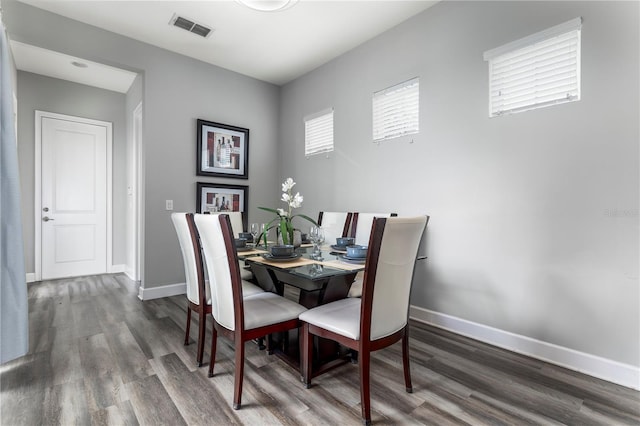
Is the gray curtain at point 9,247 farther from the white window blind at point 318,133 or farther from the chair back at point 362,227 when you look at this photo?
the white window blind at point 318,133

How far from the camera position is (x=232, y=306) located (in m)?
1.67

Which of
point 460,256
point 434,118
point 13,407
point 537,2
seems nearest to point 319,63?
point 434,118

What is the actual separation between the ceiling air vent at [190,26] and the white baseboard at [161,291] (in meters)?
2.89

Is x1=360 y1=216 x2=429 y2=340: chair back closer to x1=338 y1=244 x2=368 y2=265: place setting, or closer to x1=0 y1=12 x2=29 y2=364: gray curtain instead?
x1=338 y1=244 x2=368 y2=265: place setting

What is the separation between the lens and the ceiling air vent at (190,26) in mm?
3047

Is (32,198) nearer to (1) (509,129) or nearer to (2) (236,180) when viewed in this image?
(2) (236,180)

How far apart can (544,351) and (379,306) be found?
1509 mm

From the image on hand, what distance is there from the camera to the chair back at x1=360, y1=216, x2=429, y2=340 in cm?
146

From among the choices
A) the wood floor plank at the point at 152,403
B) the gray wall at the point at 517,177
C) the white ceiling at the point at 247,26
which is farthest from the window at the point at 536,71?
the wood floor plank at the point at 152,403

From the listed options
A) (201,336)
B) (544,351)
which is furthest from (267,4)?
(544,351)

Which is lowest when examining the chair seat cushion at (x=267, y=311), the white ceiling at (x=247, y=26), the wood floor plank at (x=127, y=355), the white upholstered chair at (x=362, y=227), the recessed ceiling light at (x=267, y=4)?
the wood floor plank at (x=127, y=355)

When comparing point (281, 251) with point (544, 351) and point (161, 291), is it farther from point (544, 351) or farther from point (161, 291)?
point (161, 291)

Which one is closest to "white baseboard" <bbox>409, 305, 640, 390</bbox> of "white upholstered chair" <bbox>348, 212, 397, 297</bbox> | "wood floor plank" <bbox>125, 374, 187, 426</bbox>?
"white upholstered chair" <bbox>348, 212, 397, 297</bbox>

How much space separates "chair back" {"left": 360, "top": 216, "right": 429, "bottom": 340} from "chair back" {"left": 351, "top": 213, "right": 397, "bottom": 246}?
1037 mm
